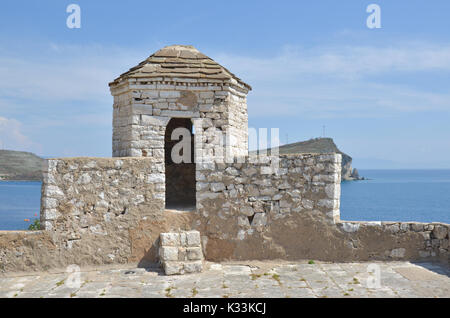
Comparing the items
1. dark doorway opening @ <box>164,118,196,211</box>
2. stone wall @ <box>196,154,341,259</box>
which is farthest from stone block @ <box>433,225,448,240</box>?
dark doorway opening @ <box>164,118,196,211</box>

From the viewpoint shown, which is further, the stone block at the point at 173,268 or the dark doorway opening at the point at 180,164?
the dark doorway opening at the point at 180,164

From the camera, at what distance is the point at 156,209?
7.41 m

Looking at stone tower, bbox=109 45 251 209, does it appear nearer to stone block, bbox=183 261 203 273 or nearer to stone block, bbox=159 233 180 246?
stone block, bbox=159 233 180 246

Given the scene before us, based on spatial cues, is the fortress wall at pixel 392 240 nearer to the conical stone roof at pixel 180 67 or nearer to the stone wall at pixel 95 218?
the stone wall at pixel 95 218

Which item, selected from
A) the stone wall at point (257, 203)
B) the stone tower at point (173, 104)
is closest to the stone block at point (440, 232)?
the stone wall at point (257, 203)

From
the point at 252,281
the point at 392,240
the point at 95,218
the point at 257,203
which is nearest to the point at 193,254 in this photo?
the point at 252,281

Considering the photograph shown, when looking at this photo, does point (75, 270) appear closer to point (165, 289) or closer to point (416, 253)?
point (165, 289)

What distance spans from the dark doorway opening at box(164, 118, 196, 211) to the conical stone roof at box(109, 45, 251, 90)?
105 inches

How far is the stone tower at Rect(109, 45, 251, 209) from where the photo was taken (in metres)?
7.91

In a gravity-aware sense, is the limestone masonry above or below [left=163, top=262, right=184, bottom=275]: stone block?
above

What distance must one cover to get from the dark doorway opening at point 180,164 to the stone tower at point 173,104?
2599 millimetres

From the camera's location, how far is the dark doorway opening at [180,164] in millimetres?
10859
